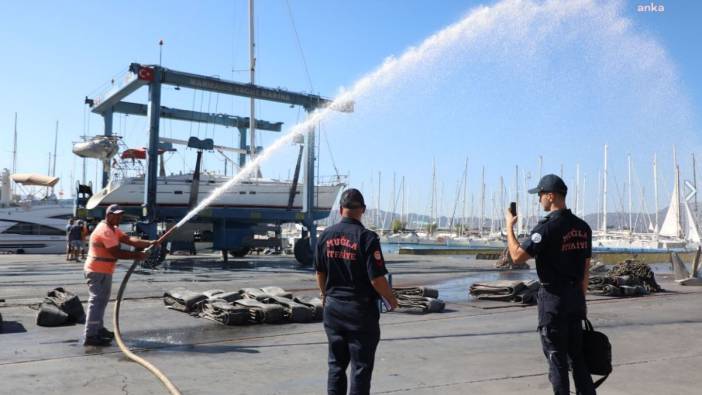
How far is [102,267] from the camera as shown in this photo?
7508mm

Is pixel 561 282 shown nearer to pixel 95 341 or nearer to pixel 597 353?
pixel 597 353

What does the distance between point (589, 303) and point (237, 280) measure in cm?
A: 909

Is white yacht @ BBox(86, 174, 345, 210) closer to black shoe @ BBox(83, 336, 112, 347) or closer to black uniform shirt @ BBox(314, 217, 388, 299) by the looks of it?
black shoe @ BBox(83, 336, 112, 347)

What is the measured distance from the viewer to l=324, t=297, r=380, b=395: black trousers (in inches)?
160

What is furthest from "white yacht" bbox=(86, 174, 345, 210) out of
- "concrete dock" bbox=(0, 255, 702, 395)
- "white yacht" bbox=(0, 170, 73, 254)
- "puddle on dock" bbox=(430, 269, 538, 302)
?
"white yacht" bbox=(0, 170, 73, 254)

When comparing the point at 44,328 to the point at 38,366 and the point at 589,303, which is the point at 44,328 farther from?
the point at 589,303

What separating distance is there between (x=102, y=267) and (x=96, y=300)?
42cm

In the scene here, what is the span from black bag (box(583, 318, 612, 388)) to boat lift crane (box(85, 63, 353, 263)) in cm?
1721

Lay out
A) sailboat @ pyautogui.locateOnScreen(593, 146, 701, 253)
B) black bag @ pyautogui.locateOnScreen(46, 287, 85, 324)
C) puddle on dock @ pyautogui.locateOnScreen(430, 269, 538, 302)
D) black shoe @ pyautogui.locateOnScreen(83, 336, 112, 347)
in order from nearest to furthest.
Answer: black shoe @ pyautogui.locateOnScreen(83, 336, 112, 347) → black bag @ pyautogui.locateOnScreen(46, 287, 85, 324) → puddle on dock @ pyautogui.locateOnScreen(430, 269, 538, 302) → sailboat @ pyautogui.locateOnScreen(593, 146, 701, 253)

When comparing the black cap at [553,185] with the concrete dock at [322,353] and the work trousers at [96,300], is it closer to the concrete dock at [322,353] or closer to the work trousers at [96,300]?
the concrete dock at [322,353]

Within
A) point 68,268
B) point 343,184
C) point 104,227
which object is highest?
point 343,184

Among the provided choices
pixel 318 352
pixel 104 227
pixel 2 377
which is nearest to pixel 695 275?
pixel 318 352

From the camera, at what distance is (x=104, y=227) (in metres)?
7.61

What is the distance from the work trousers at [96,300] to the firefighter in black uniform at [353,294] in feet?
13.9
